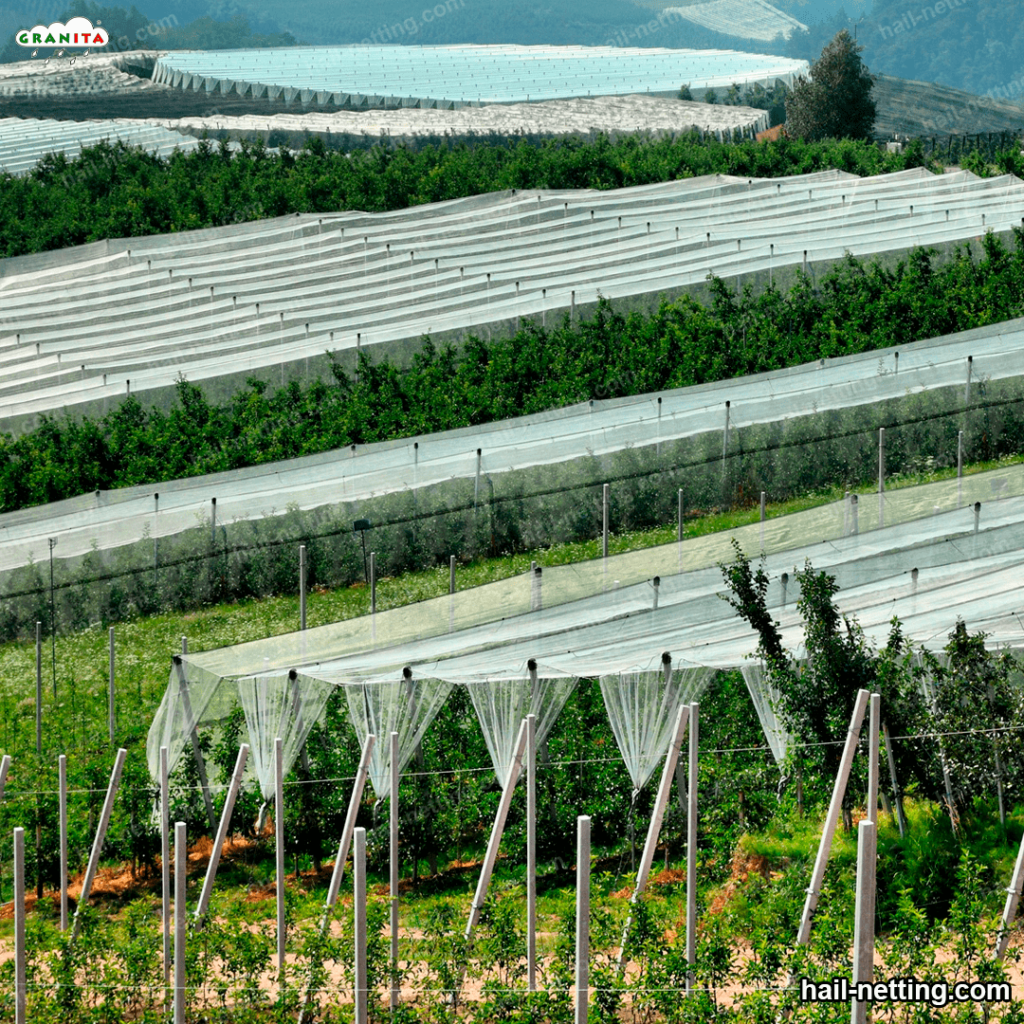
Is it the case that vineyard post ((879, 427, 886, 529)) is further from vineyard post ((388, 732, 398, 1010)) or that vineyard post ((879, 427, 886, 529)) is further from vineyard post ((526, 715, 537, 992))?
vineyard post ((388, 732, 398, 1010))

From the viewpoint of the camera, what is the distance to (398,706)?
14125 mm

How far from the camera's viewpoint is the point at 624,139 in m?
47.5

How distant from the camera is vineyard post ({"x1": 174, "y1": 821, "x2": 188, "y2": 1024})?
37.0 feet

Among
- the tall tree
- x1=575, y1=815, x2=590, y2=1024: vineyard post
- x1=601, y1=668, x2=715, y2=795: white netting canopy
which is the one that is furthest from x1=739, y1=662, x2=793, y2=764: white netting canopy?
the tall tree

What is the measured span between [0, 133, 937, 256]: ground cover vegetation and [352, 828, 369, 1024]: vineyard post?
29521mm

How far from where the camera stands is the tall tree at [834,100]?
168ft

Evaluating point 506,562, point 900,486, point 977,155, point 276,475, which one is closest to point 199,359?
point 276,475

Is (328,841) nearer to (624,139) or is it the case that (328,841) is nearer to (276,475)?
(276,475)

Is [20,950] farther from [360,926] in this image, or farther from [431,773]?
[431,773]

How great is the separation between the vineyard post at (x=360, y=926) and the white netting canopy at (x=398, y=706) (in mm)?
3127

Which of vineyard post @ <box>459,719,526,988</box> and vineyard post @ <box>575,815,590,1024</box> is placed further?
vineyard post @ <box>459,719,526,988</box>

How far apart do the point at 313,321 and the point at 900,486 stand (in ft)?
42.2

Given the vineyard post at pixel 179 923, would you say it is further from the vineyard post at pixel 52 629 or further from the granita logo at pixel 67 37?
the granita logo at pixel 67 37

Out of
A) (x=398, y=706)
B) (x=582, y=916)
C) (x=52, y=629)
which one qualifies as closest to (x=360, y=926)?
(x=582, y=916)
